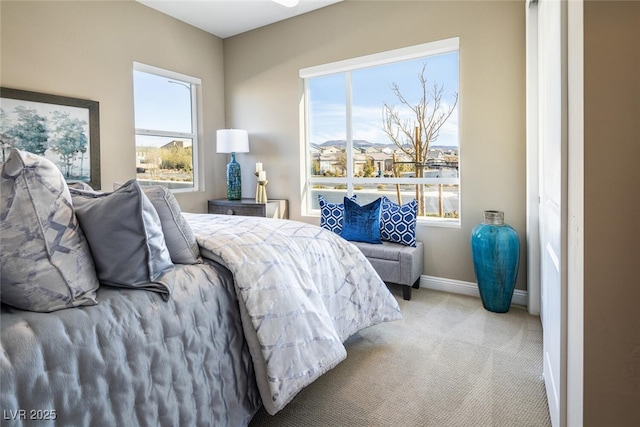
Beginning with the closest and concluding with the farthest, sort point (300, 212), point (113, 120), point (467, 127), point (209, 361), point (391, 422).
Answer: point (209, 361)
point (391, 422)
point (467, 127)
point (113, 120)
point (300, 212)

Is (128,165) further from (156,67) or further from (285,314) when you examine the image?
(285,314)

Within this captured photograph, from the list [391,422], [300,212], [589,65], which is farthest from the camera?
[300,212]

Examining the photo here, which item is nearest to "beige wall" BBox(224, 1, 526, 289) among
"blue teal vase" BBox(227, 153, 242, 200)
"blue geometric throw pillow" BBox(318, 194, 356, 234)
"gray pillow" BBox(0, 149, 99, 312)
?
"blue teal vase" BBox(227, 153, 242, 200)

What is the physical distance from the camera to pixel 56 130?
3.15 m

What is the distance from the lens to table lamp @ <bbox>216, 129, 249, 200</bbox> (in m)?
4.29

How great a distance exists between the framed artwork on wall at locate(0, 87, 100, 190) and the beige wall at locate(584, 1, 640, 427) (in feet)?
11.9

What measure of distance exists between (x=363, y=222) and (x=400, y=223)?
334 mm

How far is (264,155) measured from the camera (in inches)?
179

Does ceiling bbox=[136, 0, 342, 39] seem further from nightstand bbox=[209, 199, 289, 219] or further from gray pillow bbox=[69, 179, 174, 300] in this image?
gray pillow bbox=[69, 179, 174, 300]

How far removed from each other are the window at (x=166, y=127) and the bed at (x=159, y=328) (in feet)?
8.74

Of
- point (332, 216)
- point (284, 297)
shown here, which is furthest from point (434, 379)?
point (332, 216)

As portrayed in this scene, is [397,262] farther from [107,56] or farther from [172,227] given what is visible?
[107,56]

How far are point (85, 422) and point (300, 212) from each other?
3439mm

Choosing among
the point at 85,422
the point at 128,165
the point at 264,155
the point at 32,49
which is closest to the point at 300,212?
the point at 264,155
